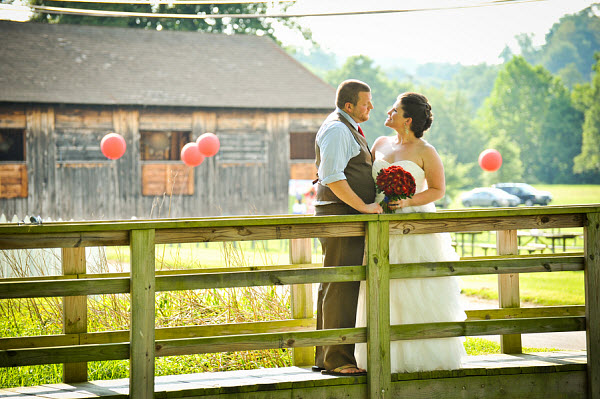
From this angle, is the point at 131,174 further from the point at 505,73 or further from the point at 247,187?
the point at 505,73

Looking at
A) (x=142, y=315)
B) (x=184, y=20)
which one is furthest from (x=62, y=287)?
(x=184, y=20)

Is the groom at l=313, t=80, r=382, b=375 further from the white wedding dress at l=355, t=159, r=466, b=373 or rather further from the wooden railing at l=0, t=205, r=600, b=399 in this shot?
the wooden railing at l=0, t=205, r=600, b=399

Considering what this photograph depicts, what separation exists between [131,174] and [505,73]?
6232 cm

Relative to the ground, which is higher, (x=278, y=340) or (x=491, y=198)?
(x=491, y=198)

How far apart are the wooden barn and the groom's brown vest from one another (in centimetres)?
1710

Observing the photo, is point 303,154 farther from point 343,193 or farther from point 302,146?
point 343,193

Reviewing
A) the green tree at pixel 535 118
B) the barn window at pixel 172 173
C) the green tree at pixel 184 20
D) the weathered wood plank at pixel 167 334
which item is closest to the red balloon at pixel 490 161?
the barn window at pixel 172 173

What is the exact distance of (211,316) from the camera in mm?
7234

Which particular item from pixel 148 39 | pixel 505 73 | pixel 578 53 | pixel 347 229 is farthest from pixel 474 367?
pixel 578 53

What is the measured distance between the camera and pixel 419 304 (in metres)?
5.21

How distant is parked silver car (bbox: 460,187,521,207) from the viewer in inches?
1702

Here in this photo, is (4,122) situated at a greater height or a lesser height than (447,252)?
greater

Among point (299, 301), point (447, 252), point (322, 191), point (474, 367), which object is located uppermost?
point (322, 191)

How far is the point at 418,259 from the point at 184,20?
3634cm
